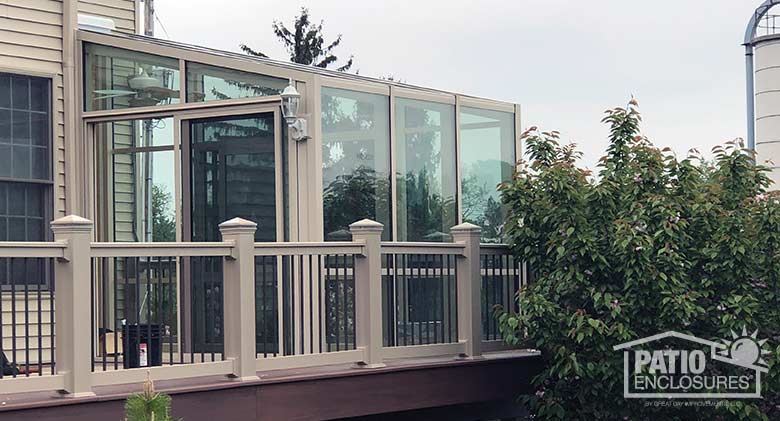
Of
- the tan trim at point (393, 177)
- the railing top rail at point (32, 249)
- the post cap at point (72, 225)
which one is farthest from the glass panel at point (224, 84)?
the railing top rail at point (32, 249)

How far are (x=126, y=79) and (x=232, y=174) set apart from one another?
59.6 inches

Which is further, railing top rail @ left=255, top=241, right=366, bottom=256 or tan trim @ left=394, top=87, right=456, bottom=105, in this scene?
tan trim @ left=394, top=87, right=456, bottom=105

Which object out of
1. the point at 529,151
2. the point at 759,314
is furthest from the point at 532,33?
the point at 759,314

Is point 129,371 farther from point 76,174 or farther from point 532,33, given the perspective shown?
point 532,33

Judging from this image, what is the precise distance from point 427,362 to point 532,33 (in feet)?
20.1

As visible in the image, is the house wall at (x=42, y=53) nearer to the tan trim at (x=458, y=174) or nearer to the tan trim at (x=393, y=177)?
the tan trim at (x=393, y=177)

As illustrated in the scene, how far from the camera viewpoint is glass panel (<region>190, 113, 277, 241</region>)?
948 centimetres

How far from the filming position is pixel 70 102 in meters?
10.4

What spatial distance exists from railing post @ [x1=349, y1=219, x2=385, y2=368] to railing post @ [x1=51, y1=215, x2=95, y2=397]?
2.20 metres

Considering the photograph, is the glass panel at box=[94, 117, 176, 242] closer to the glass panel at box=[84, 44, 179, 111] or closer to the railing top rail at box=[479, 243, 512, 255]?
the glass panel at box=[84, 44, 179, 111]

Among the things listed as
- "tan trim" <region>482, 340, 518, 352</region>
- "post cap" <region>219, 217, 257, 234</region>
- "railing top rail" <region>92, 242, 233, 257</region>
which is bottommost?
"tan trim" <region>482, 340, 518, 352</region>

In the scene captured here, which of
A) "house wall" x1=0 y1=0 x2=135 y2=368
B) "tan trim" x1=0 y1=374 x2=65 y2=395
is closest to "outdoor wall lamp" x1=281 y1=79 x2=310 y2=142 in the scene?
"house wall" x1=0 y1=0 x2=135 y2=368

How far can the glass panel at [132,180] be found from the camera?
1015 cm

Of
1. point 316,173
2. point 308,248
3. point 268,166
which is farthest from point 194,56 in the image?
point 308,248
